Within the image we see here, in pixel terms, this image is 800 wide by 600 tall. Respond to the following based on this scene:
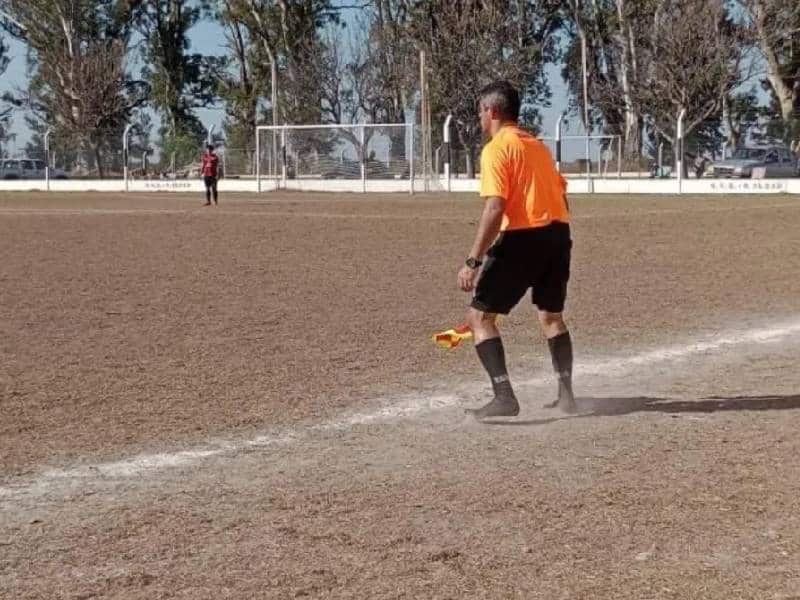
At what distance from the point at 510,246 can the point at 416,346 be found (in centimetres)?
253

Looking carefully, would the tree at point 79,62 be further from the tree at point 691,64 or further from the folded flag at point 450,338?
the folded flag at point 450,338

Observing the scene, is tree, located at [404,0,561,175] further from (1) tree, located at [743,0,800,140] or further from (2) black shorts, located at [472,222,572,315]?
(2) black shorts, located at [472,222,572,315]

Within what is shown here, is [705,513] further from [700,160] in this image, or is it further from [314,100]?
[314,100]

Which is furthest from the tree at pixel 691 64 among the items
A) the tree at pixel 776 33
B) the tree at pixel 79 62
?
the tree at pixel 79 62

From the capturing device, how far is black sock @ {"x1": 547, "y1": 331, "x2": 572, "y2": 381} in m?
6.65

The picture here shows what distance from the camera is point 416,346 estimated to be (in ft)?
28.6

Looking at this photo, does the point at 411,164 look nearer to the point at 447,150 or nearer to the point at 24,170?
the point at 447,150

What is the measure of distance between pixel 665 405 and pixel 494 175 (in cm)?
160

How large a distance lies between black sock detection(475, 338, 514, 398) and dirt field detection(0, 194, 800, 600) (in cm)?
18

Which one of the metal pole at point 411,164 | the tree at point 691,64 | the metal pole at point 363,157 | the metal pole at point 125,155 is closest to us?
the metal pole at point 411,164

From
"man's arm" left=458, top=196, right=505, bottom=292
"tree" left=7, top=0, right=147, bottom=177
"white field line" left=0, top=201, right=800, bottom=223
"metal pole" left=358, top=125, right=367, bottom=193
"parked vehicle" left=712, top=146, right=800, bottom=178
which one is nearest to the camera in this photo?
"man's arm" left=458, top=196, right=505, bottom=292

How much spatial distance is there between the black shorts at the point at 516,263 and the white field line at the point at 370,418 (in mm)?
732

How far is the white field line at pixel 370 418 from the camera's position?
5.26m

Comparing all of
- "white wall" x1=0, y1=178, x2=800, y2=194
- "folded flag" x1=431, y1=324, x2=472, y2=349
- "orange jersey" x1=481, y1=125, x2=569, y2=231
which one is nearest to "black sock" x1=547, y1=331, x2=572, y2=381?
"folded flag" x1=431, y1=324, x2=472, y2=349
